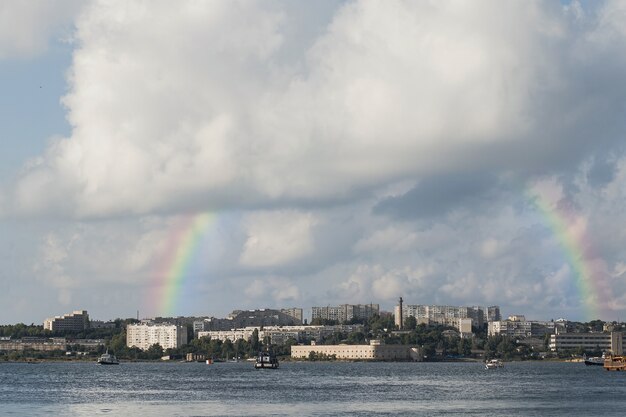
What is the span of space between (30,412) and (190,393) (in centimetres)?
3395

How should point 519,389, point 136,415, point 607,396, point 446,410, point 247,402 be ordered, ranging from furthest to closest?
point 519,389 < point 607,396 < point 247,402 < point 446,410 < point 136,415

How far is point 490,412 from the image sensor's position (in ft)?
326

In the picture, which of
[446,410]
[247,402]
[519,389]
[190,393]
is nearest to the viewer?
[446,410]

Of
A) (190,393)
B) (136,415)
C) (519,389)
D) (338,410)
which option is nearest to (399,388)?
(519,389)

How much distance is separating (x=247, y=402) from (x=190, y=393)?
20518 mm

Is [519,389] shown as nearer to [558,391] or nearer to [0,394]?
[558,391]

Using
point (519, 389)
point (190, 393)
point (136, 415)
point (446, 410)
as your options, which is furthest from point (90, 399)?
point (519, 389)

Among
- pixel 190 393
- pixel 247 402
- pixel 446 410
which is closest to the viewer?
pixel 446 410

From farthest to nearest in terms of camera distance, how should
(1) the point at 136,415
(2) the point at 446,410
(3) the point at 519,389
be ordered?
(3) the point at 519,389
(2) the point at 446,410
(1) the point at 136,415

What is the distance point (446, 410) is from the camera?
103 meters

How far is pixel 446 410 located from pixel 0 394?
5696 cm

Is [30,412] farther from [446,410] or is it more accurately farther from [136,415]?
[446,410]

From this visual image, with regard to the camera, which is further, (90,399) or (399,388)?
(399,388)

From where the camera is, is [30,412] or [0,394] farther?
[0,394]
